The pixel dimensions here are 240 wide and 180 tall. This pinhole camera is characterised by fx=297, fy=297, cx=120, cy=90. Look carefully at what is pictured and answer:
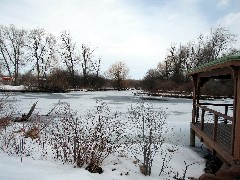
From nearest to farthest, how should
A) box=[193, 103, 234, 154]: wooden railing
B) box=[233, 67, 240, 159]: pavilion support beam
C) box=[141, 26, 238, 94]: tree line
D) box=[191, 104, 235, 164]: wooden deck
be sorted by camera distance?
box=[233, 67, 240, 159]: pavilion support beam, box=[191, 104, 235, 164]: wooden deck, box=[193, 103, 234, 154]: wooden railing, box=[141, 26, 238, 94]: tree line

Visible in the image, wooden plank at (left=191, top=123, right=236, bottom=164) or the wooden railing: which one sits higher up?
the wooden railing

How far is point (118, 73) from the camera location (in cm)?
7488

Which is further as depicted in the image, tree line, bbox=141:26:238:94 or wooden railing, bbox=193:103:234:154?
tree line, bbox=141:26:238:94

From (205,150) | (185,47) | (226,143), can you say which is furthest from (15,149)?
(185,47)

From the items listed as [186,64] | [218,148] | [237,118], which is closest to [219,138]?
[218,148]

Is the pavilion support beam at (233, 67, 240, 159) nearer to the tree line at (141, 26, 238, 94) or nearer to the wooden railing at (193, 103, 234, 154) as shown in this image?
the wooden railing at (193, 103, 234, 154)

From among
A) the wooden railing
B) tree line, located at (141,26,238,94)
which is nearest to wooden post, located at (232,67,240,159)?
the wooden railing

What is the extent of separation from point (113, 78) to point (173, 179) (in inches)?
2691

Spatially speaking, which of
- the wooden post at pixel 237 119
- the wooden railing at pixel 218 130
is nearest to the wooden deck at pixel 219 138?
the wooden railing at pixel 218 130

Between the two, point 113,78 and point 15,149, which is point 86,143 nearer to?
point 15,149

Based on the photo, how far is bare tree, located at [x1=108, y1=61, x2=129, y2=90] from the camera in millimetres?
70738

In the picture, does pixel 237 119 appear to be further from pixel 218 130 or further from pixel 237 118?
pixel 218 130

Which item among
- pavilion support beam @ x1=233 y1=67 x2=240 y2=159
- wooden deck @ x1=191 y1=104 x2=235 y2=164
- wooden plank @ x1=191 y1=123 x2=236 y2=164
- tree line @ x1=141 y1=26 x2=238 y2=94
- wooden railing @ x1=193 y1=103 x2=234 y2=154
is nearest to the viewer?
pavilion support beam @ x1=233 y1=67 x2=240 y2=159

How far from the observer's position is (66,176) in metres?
6.70
